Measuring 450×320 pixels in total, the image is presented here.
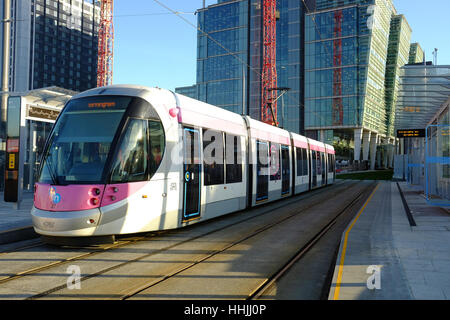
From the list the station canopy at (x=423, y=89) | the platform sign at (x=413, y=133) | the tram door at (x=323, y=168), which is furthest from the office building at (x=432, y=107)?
the tram door at (x=323, y=168)

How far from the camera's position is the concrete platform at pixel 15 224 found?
28.7 feet

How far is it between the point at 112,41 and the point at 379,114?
206ft

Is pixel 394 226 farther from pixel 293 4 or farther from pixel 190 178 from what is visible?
pixel 293 4

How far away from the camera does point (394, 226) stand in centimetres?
1059

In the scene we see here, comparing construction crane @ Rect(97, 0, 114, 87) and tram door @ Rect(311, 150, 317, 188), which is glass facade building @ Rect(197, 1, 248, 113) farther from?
tram door @ Rect(311, 150, 317, 188)

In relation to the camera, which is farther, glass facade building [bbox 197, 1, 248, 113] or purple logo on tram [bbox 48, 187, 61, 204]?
glass facade building [bbox 197, 1, 248, 113]

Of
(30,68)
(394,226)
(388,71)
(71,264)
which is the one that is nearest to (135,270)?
(71,264)

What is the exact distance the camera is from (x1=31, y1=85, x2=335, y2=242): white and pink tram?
303 inches

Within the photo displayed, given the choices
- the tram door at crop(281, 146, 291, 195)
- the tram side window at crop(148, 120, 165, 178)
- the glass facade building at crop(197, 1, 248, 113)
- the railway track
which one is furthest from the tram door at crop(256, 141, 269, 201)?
the glass facade building at crop(197, 1, 248, 113)

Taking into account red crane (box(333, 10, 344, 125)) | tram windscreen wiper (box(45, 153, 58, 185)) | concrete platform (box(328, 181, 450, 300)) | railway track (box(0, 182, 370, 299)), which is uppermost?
red crane (box(333, 10, 344, 125))

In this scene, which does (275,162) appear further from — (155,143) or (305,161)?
(155,143)

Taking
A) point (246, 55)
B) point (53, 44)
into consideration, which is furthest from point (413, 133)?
point (53, 44)

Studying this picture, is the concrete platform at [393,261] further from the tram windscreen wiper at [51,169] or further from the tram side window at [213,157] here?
the tram windscreen wiper at [51,169]

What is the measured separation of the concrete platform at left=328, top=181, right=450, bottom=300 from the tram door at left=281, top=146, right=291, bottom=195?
257 inches
